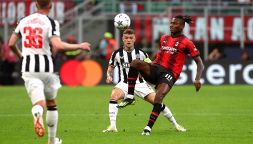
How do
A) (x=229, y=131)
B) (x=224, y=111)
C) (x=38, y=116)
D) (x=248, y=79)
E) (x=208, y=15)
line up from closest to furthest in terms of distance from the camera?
1. (x=38, y=116)
2. (x=229, y=131)
3. (x=224, y=111)
4. (x=248, y=79)
5. (x=208, y=15)

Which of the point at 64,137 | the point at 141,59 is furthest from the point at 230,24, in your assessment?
the point at 64,137

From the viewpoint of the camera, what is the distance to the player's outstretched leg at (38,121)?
10305 millimetres

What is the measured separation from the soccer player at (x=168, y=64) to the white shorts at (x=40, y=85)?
107 inches

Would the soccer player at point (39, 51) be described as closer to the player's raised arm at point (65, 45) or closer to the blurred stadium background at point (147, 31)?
Answer: the player's raised arm at point (65, 45)

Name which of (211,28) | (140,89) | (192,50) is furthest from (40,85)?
(211,28)

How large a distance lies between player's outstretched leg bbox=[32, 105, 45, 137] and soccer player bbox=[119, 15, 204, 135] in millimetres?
3255

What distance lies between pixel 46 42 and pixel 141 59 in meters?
4.22

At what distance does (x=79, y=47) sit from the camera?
10.6 metres

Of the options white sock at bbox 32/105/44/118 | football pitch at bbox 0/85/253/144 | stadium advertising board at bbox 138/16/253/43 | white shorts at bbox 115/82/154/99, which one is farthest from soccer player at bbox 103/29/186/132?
stadium advertising board at bbox 138/16/253/43

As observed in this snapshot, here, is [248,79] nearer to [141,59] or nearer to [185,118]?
[185,118]

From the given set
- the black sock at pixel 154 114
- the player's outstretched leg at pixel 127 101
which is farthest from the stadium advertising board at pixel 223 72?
the black sock at pixel 154 114

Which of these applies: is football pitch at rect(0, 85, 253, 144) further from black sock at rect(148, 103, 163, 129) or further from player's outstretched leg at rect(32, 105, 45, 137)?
player's outstretched leg at rect(32, 105, 45, 137)

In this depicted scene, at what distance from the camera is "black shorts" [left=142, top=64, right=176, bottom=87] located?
1373 centimetres

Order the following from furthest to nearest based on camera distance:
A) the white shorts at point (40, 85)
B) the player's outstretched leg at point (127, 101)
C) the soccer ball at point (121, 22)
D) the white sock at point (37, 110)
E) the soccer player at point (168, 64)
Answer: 1. the soccer ball at point (121, 22)
2. the soccer player at point (168, 64)
3. the player's outstretched leg at point (127, 101)
4. the white shorts at point (40, 85)
5. the white sock at point (37, 110)
